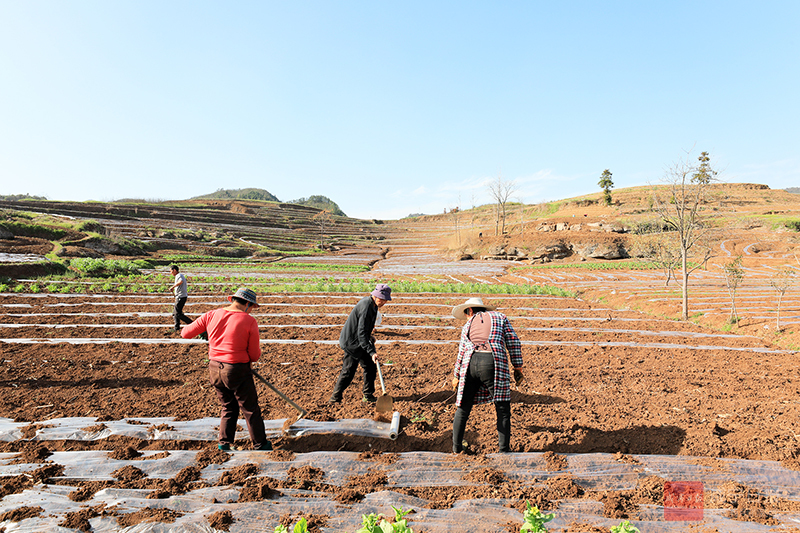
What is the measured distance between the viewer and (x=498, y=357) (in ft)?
14.3

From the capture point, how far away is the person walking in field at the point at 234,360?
4.42 m

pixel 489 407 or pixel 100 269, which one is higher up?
pixel 100 269

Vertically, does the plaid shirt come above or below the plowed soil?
above

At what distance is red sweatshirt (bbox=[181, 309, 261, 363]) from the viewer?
4422mm

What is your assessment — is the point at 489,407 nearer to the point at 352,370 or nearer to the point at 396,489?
the point at 352,370

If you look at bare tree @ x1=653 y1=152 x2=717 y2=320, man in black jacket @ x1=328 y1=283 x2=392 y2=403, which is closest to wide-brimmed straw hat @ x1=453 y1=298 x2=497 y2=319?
man in black jacket @ x1=328 y1=283 x2=392 y2=403

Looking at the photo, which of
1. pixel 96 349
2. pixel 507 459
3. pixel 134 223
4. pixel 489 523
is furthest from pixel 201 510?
pixel 134 223

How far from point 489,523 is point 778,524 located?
A: 2.37 meters

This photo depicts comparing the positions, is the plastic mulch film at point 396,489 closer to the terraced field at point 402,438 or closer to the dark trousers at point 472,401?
the terraced field at point 402,438

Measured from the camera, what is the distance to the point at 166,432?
4.79 meters

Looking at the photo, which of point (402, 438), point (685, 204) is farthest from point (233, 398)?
point (685, 204)

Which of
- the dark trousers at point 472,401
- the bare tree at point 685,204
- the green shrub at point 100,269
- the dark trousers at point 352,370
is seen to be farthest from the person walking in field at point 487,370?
the green shrub at point 100,269

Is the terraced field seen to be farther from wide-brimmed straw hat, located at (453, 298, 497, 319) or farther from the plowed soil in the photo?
wide-brimmed straw hat, located at (453, 298, 497, 319)

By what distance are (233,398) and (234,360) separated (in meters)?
0.54
